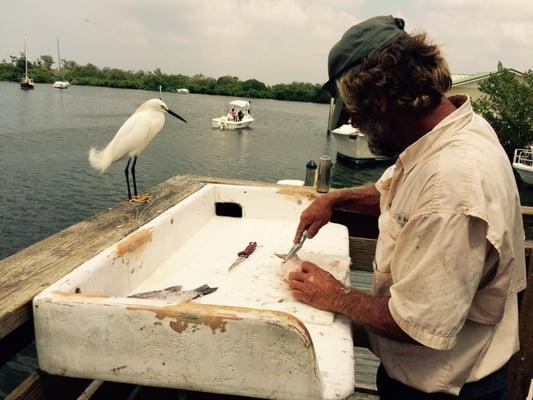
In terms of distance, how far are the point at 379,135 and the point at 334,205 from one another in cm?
98

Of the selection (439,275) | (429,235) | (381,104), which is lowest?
(439,275)

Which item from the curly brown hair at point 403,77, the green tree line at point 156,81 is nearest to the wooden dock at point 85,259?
the curly brown hair at point 403,77

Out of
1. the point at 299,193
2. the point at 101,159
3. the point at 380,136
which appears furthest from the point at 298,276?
the point at 101,159

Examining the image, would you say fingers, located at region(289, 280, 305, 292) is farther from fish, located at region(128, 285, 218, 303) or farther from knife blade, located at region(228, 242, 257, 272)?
knife blade, located at region(228, 242, 257, 272)

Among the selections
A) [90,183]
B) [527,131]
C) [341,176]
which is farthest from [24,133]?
[527,131]

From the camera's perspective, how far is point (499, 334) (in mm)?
1648

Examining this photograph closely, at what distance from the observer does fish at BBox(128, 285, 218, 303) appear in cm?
192

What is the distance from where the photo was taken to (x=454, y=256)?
1.38m

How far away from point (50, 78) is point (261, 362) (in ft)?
398

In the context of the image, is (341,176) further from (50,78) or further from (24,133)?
(50,78)

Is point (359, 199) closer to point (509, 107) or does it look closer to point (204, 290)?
point (204, 290)

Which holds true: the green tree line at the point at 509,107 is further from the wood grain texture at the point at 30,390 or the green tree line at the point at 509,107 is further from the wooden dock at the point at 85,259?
the wood grain texture at the point at 30,390

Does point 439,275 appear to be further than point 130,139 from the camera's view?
No

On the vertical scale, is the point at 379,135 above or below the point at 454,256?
above
